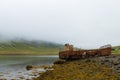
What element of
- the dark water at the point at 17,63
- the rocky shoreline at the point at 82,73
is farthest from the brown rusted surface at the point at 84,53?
the rocky shoreline at the point at 82,73

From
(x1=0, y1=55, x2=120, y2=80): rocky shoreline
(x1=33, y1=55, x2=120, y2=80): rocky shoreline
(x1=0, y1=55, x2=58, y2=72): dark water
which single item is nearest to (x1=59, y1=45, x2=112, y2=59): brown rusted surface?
(x1=0, y1=55, x2=58, y2=72): dark water

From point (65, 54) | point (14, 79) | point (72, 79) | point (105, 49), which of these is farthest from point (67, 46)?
point (72, 79)

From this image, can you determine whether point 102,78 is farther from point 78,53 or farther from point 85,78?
point 78,53

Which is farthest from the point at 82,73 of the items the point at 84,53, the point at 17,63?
the point at 17,63

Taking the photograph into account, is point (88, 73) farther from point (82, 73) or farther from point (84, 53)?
point (84, 53)

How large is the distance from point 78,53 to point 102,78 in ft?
140

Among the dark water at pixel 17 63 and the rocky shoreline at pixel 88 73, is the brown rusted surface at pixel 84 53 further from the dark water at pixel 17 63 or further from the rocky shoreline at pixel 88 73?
the rocky shoreline at pixel 88 73

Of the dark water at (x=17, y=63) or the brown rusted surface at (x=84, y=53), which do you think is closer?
the dark water at (x=17, y=63)

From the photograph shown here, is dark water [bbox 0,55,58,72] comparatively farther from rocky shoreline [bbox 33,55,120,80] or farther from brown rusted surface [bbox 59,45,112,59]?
rocky shoreline [bbox 33,55,120,80]

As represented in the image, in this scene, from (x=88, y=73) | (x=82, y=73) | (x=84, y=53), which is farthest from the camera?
(x=84, y=53)

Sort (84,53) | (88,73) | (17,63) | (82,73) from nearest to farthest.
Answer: (88,73), (82,73), (84,53), (17,63)

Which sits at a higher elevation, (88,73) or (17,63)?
(17,63)

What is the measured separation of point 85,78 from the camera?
3369 centimetres

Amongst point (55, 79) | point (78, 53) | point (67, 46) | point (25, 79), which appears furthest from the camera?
point (67, 46)
